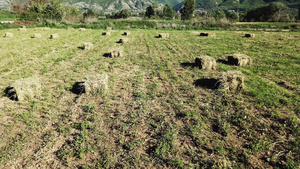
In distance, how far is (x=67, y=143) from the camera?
5.20 meters

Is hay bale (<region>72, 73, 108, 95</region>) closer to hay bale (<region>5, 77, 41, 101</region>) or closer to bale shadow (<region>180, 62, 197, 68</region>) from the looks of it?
hay bale (<region>5, 77, 41, 101</region>)

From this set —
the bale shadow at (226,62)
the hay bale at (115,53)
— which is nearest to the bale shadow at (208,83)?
the bale shadow at (226,62)

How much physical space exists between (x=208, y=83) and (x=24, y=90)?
10.1m

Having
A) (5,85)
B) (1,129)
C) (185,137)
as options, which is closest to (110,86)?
(1,129)

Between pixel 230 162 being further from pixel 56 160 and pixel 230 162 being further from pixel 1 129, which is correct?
pixel 1 129

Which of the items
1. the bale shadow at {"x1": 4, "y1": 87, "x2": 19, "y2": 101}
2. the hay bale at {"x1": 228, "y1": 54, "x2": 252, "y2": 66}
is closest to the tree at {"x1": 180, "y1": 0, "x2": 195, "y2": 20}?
the hay bale at {"x1": 228, "y1": 54, "x2": 252, "y2": 66}

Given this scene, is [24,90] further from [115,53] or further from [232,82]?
[232,82]

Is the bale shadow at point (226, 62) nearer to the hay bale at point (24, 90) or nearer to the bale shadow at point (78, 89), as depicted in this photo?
the bale shadow at point (78, 89)

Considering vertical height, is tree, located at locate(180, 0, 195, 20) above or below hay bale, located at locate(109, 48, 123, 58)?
above

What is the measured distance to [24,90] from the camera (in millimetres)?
7668

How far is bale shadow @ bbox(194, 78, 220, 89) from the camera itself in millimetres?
8465

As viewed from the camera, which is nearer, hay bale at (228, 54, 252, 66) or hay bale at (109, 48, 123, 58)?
hay bale at (228, 54, 252, 66)

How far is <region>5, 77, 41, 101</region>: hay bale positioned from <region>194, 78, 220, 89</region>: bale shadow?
354 inches

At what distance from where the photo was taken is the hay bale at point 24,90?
757 cm
